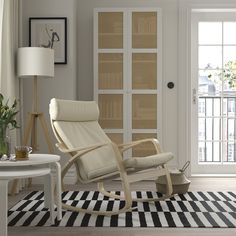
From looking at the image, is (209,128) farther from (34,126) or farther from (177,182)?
(34,126)

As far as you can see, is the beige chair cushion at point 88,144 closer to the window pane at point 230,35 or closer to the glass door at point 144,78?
the glass door at point 144,78

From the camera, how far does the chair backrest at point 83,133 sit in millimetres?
3496

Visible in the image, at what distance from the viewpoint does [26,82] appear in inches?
196

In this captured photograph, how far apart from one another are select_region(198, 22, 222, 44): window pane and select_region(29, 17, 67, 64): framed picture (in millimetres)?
1698

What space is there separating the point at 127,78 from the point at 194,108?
95 cm

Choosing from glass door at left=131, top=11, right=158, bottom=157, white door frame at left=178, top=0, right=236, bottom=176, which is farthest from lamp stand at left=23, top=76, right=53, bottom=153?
white door frame at left=178, top=0, right=236, bottom=176

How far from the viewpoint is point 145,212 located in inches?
136

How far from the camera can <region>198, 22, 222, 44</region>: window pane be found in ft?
18.1

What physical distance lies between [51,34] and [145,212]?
2.44m

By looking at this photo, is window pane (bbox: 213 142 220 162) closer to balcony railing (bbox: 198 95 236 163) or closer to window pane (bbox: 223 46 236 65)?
balcony railing (bbox: 198 95 236 163)

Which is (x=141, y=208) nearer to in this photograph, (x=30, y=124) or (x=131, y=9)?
(x=30, y=124)

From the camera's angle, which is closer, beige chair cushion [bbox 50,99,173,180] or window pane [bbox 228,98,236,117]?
beige chair cushion [bbox 50,99,173,180]

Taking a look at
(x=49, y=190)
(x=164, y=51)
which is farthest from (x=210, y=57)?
(x=49, y=190)

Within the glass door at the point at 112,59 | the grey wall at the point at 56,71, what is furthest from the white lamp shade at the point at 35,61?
the glass door at the point at 112,59
